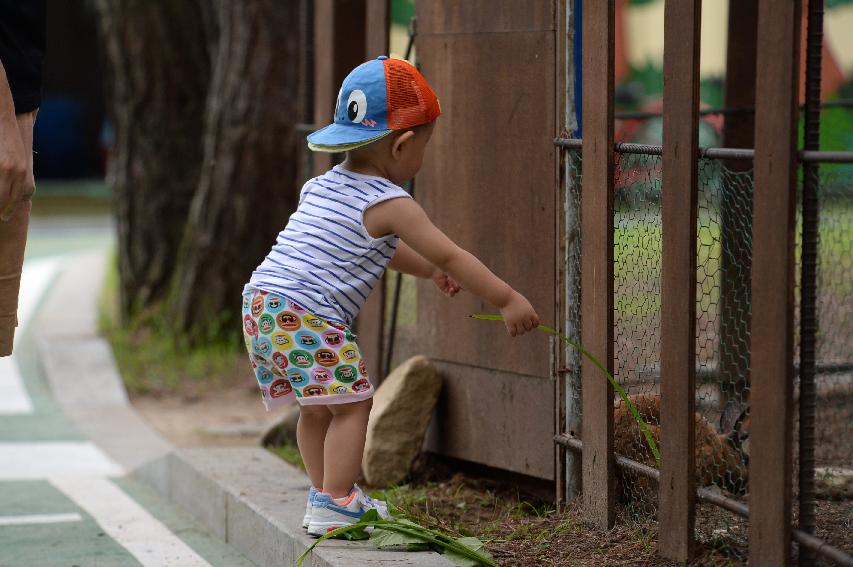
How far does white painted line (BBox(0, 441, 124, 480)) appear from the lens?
245 inches

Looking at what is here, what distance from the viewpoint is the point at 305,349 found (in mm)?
3965

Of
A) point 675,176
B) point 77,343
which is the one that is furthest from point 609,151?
point 77,343

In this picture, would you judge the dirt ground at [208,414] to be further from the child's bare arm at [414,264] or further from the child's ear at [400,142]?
the child's ear at [400,142]

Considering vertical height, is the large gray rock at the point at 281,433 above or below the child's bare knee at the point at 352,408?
below

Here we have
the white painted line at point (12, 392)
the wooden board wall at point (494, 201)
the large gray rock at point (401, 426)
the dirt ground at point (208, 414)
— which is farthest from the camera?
the white painted line at point (12, 392)

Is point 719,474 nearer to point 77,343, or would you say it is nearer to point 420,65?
point 420,65

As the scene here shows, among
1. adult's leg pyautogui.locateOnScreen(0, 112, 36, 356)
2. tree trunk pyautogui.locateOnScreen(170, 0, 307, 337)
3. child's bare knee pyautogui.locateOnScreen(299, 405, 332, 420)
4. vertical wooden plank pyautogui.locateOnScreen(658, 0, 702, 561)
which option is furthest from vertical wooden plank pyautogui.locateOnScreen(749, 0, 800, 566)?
tree trunk pyautogui.locateOnScreen(170, 0, 307, 337)

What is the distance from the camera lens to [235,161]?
8812mm

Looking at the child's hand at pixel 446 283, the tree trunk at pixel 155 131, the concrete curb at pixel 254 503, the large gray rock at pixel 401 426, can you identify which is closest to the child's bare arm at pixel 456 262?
the child's hand at pixel 446 283

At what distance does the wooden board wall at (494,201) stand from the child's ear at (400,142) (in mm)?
726

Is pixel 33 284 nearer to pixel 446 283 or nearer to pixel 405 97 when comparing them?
pixel 446 283

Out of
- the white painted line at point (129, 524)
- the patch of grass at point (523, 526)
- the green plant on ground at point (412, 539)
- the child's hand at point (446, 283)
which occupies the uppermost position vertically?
the child's hand at point (446, 283)

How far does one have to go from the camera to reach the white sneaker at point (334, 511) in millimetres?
4141

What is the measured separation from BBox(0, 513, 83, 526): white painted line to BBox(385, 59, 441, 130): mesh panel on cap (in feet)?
7.68
